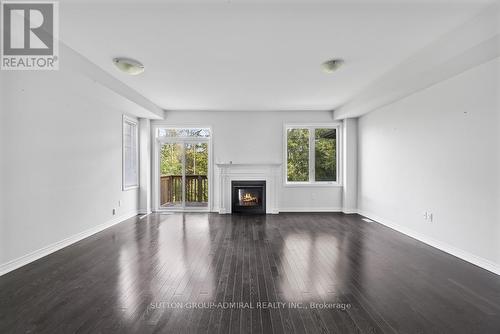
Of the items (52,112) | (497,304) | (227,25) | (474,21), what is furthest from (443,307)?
(52,112)

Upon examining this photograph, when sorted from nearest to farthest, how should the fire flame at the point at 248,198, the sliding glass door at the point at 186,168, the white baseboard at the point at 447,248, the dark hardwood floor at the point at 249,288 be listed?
the dark hardwood floor at the point at 249,288, the white baseboard at the point at 447,248, the fire flame at the point at 248,198, the sliding glass door at the point at 186,168

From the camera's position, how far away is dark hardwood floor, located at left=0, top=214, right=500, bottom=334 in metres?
1.90

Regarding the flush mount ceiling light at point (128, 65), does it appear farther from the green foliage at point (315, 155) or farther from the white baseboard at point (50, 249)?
the green foliage at point (315, 155)

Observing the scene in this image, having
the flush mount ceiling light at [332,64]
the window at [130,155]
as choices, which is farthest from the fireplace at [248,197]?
the flush mount ceiling light at [332,64]

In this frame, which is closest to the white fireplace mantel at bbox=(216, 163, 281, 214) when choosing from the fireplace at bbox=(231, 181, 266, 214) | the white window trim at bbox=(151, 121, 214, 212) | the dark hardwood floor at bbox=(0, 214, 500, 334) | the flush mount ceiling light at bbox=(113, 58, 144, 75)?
the fireplace at bbox=(231, 181, 266, 214)

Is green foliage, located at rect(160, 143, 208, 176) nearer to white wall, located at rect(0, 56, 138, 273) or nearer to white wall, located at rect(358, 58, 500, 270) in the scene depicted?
white wall, located at rect(0, 56, 138, 273)

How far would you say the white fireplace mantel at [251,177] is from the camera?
6297 millimetres

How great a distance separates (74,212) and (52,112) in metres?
1.58

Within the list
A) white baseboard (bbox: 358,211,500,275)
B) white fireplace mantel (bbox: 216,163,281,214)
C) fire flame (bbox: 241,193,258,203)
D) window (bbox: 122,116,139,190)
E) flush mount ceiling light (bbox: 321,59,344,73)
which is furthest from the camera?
fire flame (bbox: 241,193,258,203)

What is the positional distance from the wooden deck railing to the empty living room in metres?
0.96

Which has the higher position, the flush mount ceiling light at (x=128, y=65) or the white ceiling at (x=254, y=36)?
the white ceiling at (x=254, y=36)

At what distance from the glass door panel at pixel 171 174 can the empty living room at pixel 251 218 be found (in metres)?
0.93

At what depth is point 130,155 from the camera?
5949 millimetres

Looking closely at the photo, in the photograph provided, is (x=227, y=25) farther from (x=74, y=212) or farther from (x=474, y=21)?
(x=74, y=212)
